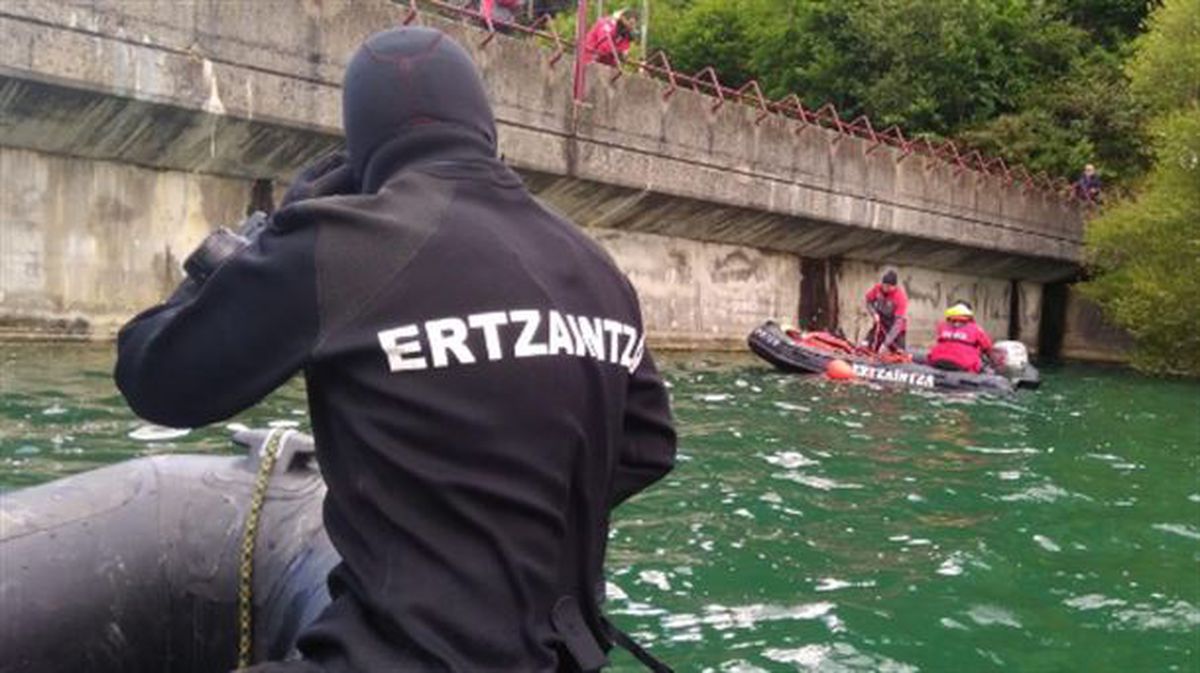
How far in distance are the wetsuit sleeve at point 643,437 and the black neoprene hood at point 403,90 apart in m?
0.60

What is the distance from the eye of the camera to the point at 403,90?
216cm

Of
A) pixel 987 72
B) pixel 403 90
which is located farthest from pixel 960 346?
pixel 987 72

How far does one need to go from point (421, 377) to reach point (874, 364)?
14.9m

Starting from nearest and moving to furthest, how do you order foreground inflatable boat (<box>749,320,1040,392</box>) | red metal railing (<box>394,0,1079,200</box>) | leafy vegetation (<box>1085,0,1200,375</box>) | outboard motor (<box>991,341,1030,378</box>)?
1. red metal railing (<box>394,0,1079,200</box>)
2. foreground inflatable boat (<box>749,320,1040,392</box>)
3. outboard motor (<box>991,341,1030,378</box>)
4. leafy vegetation (<box>1085,0,1200,375</box>)

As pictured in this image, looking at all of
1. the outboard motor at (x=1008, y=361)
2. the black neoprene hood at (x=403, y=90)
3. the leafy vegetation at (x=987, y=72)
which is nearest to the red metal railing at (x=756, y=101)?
the leafy vegetation at (x=987, y=72)

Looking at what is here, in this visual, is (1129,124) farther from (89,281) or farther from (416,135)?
(416,135)

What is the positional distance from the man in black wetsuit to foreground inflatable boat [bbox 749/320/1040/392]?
14.2 meters

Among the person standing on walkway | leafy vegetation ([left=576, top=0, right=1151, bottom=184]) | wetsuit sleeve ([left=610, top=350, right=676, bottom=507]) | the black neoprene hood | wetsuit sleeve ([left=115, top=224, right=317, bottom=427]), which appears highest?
leafy vegetation ([left=576, top=0, right=1151, bottom=184])

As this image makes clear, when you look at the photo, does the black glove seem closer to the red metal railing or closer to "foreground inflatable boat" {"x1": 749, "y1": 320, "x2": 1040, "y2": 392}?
the red metal railing

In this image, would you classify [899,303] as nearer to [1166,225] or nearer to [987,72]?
[1166,225]

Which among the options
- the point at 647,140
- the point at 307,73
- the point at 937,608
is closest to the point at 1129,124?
the point at 647,140

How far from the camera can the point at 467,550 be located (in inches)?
78.0

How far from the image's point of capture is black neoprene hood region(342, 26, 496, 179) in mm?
2164

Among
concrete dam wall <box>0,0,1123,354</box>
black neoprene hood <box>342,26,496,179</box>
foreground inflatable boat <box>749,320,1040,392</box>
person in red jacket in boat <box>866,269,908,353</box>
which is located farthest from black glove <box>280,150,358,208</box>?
person in red jacket in boat <box>866,269,908,353</box>
